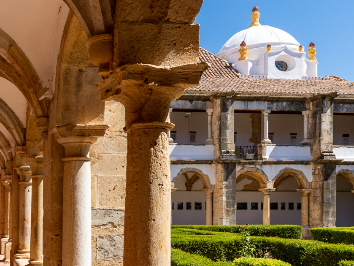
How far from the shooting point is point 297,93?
20.2 m

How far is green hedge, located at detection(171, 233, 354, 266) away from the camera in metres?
9.98

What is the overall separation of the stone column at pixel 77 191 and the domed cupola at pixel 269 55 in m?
19.1

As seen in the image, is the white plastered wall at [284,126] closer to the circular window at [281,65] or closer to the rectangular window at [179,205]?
the circular window at [281,65]

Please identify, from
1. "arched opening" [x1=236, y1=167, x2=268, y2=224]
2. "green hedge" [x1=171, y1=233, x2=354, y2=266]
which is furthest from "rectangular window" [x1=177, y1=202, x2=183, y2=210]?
"green hedge" [x1=171, y1=233, x2=354, y2=266]

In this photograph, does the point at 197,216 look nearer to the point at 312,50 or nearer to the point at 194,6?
the point at 312,50

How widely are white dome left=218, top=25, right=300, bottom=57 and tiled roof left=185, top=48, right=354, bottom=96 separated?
3.65 metres

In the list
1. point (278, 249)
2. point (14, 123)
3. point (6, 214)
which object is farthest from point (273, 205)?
point (14, 123)

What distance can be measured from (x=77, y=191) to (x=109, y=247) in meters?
0.59

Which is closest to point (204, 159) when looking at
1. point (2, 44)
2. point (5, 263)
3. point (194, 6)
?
point (5, 263)

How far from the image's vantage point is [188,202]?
23.7 m

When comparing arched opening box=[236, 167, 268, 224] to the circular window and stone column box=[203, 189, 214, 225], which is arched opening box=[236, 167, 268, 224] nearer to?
stone column box=[203, 189, 214, 225]

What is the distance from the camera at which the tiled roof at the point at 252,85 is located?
19.9m

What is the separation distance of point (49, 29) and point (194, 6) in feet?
8.04

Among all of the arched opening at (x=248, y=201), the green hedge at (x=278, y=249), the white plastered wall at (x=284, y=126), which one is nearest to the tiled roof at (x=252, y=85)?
the white plastered wall at (x=284, y=126)
